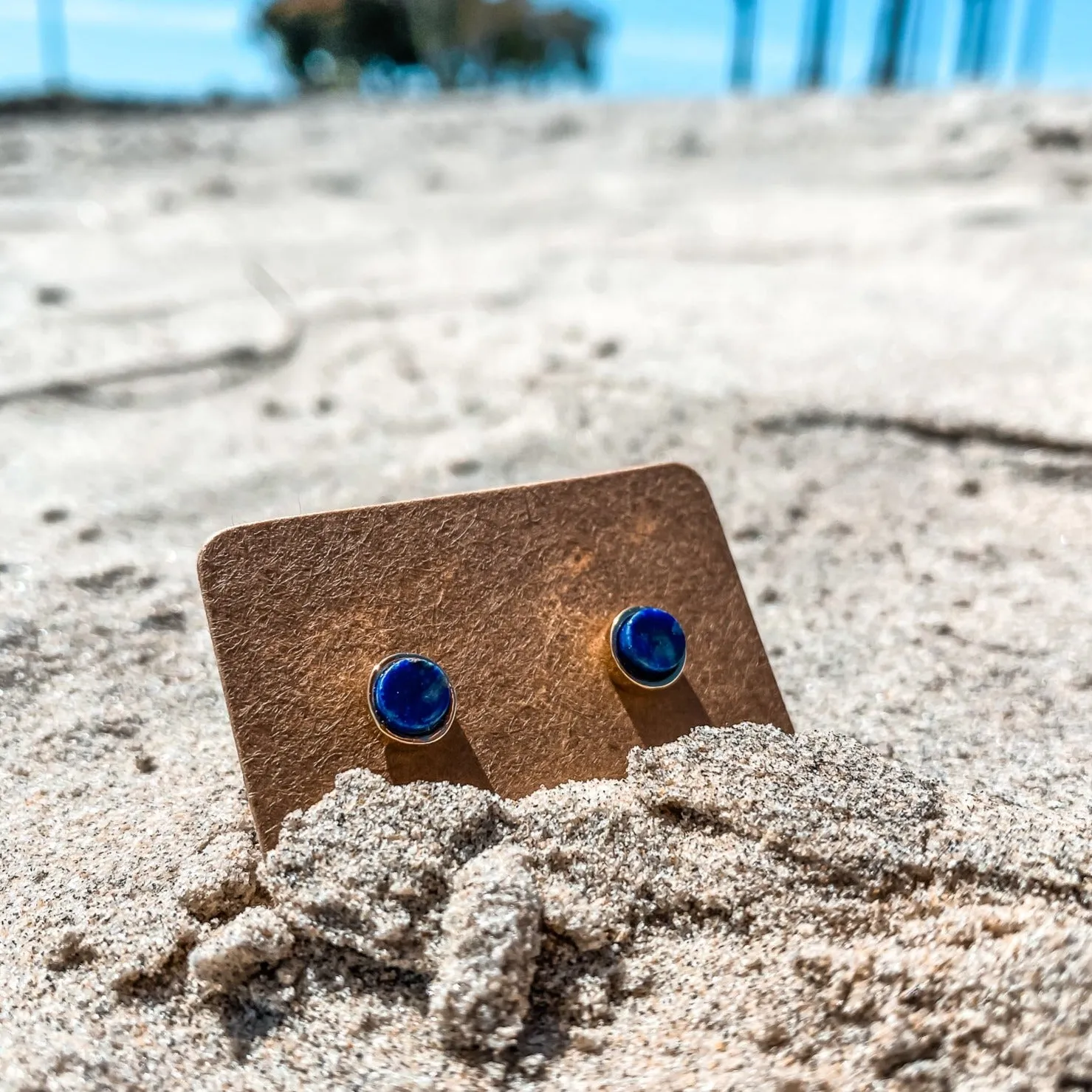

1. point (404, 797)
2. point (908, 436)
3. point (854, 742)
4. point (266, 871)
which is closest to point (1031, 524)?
point (908, 436)

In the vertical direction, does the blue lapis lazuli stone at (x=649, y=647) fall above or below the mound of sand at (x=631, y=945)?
above

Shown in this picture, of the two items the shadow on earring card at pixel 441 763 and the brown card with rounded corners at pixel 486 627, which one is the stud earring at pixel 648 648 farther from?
the shadow on earring card at pixel 441 763

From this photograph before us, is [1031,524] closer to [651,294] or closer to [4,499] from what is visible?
[651,294]

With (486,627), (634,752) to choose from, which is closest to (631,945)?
(634,752)

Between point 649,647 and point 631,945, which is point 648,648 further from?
point 631,945

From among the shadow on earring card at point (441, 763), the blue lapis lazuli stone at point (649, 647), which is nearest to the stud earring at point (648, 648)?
the blue lapis lazuli stone at point (649, 647)

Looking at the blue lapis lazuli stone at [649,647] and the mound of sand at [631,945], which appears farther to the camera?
the blue lapis lazuli stone at [649,647]
